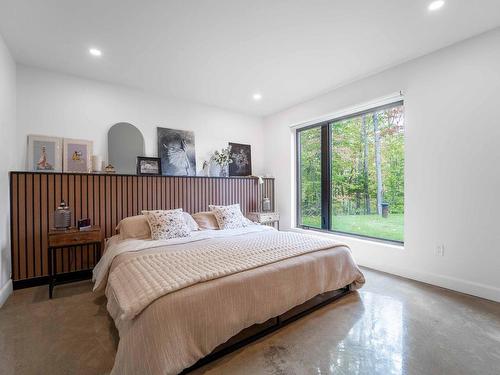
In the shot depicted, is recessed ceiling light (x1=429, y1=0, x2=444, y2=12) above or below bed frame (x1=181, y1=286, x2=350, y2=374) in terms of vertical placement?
above

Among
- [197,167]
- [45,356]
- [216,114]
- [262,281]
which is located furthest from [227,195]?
[45,356]

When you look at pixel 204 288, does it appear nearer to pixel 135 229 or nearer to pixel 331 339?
pixel 331 339

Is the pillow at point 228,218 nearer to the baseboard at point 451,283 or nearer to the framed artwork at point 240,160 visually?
the framed artwork at point 240,160

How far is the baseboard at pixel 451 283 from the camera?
246cm

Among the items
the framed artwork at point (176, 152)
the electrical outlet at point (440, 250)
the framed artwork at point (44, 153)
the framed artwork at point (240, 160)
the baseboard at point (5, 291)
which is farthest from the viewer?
the framed artwork at point (240, 160)

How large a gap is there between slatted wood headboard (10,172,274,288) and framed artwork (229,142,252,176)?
2.55 ft

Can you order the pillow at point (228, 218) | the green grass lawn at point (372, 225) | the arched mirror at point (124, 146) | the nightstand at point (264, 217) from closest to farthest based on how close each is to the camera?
the green grass lawn at point (372, 225), the arched mirror at point (124, 146), the pillow at point (228, 218), the nightstand at point (264, 217)

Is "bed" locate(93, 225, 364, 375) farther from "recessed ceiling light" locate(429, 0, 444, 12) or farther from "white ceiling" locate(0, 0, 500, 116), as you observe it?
"recessed ceiling light" locate(429, 0, 444, 12)

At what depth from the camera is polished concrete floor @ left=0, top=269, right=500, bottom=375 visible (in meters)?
1.59

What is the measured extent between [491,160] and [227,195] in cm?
357

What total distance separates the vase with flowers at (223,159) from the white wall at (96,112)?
0.12 meters

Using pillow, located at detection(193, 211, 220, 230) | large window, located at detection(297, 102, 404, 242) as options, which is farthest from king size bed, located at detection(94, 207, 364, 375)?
large window, located at detection(297, 102, 404, 242)

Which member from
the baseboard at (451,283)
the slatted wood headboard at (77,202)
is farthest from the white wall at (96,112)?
the baseboard at (451,283)

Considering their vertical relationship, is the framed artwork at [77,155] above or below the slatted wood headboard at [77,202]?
above
